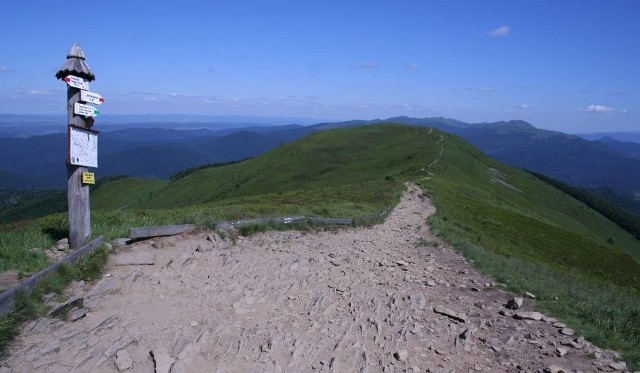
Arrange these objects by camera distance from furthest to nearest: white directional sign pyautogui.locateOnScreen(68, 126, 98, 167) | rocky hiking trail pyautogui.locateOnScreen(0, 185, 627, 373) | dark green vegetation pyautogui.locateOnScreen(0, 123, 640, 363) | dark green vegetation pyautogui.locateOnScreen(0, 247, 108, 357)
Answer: dark green vegetation pyautogui.locateOnScreen(0, 123, 640, 363)
white directional sign pyautogui.locateOnScreen(68, 126, 98, 167)
rocky hiking trail pyautogui.locateOnScreen(0, 185, 627, 373)
dark green vegetation pyautogui.locateOnScreen(0, 247, 108, 357)

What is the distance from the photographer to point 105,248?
1142cm

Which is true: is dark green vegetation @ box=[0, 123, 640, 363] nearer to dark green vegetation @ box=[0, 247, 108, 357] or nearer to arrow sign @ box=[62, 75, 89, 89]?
dark green vegetation @ box=[0, 247, 108, 357]

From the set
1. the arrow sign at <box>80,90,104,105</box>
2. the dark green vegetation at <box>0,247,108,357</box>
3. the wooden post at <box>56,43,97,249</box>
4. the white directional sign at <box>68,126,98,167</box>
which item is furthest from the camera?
the arrow sign at <box>80,90,104,105</box>

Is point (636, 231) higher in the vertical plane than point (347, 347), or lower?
lower

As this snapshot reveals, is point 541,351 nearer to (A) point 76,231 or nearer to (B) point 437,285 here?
(B) point 437,285

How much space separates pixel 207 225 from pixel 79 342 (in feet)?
24.6

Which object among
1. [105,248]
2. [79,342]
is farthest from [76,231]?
[79,342]

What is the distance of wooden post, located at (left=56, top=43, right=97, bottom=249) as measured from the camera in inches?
444

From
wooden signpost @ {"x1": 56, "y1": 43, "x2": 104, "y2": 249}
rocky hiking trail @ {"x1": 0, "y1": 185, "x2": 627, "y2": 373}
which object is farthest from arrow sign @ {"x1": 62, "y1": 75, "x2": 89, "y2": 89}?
rocky hiking trail @ {"x1": 0, "y1": 185, "x2": 627, "y2": 373}

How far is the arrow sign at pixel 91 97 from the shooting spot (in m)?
11.5

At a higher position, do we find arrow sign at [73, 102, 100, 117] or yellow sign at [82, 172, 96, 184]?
arrow sign at [73, 102, 100, 117]

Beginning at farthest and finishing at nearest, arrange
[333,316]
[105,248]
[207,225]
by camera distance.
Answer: [207,225]
[105,248]
[333,316]

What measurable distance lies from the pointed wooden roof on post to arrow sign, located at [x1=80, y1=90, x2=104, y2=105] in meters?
0.40

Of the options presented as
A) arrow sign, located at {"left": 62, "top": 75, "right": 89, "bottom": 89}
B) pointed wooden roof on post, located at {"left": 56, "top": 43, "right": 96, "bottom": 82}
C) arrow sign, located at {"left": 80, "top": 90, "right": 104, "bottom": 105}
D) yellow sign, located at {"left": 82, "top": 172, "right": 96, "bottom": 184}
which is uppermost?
pointed wooden roof on post, located at {"left": 56, "top": 43, "right": 96, "bottom": 82}
